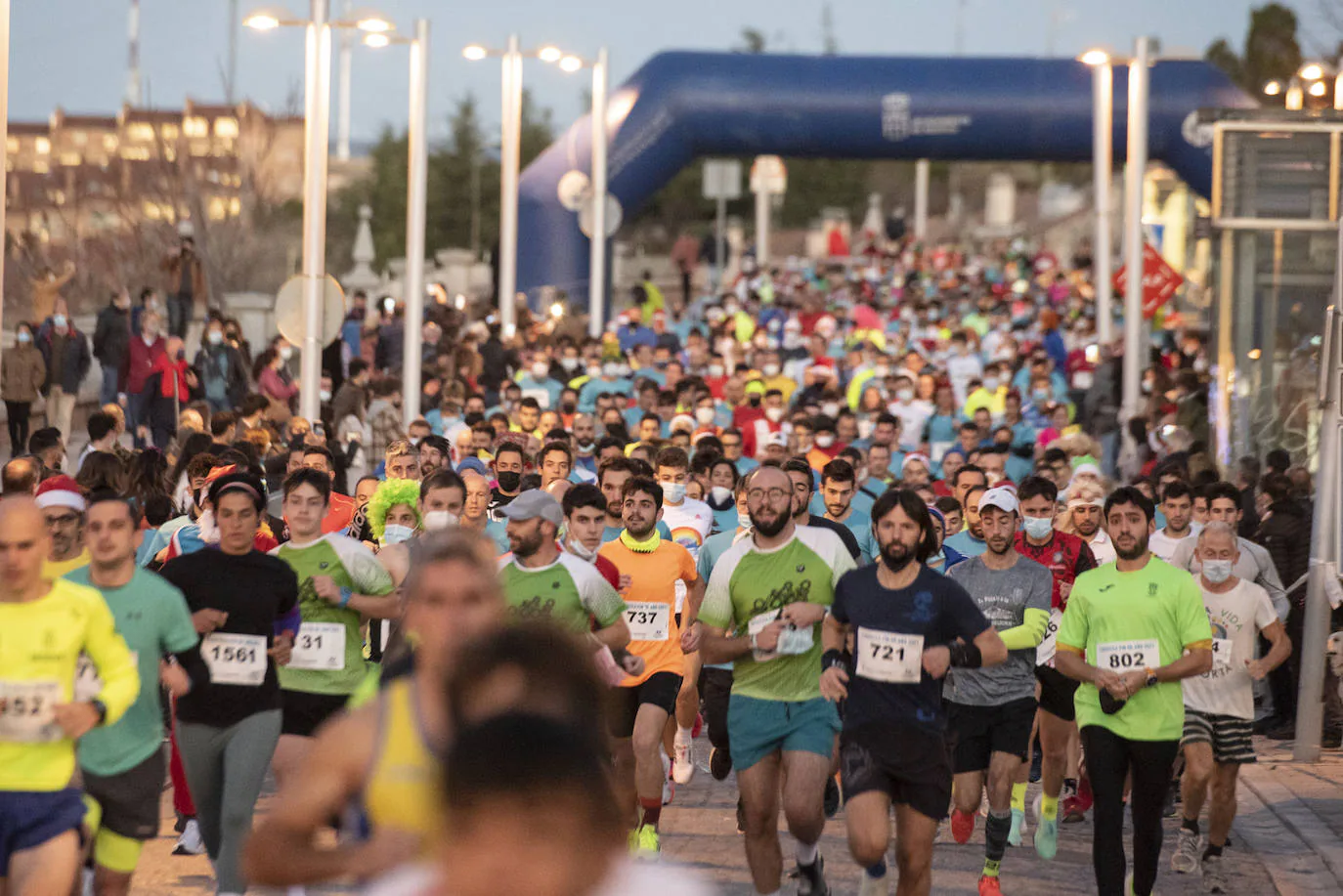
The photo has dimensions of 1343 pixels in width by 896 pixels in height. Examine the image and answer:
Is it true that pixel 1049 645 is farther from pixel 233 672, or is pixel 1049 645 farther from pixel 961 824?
pixel 233 672

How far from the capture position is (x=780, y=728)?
8.78 meters

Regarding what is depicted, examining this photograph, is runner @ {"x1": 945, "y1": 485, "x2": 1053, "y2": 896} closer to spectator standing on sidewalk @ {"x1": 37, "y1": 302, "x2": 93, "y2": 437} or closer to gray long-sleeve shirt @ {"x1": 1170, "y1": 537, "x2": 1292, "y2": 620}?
gray long-sleeve shirt @ {"x1": 1170, "y1": 537, "x2": 1292, "y2": 620}

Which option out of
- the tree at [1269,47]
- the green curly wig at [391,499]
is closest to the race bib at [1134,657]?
the green curly wig at [391,499]

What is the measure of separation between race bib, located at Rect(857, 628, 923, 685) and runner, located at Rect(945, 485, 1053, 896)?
192cm

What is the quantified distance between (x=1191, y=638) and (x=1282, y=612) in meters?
2.36

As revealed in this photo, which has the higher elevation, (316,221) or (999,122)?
(999,122)

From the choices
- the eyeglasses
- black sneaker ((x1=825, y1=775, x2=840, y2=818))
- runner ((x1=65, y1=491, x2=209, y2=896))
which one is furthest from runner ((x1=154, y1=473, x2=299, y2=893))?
black sneaker ((x1=825, y1=775, x2=840, y2=818))

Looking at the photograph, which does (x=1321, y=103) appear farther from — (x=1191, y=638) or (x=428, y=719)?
(x=428, y=719)

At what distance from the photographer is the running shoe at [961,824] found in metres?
10.9

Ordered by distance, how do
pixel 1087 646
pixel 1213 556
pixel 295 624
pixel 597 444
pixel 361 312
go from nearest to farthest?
pixel 295 624 → pixel 1087 646 → pixel 1213 556 → pixel 597 444 → pixel 361 312

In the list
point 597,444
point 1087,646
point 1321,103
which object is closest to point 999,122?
point 1321,103

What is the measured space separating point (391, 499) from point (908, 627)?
3.09 metres

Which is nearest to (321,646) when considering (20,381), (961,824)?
(961,824)

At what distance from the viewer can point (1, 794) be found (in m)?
6.78
